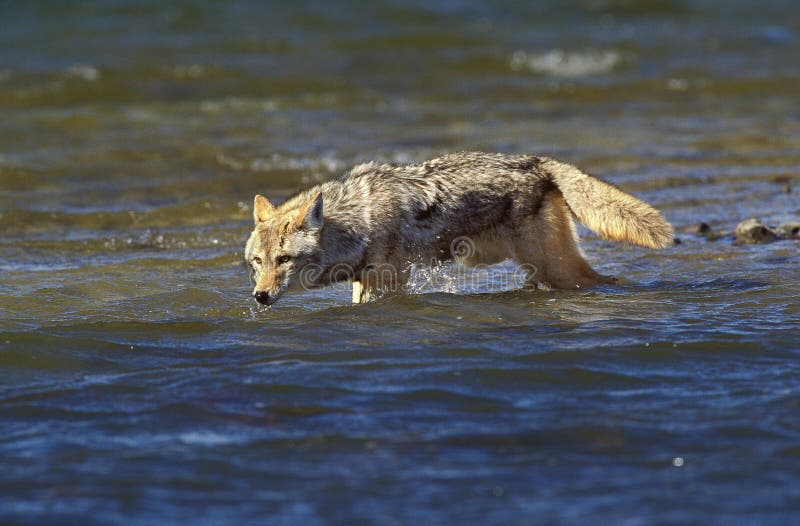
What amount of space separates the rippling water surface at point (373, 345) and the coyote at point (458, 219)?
0.28 meters

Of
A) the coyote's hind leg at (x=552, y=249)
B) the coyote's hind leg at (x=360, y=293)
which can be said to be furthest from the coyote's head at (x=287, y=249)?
the coyote's hind leg at (x=552, y=249)

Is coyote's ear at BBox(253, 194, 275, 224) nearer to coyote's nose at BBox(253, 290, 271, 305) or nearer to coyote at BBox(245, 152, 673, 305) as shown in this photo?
coyote at BBox(245, 152, 673, 305)

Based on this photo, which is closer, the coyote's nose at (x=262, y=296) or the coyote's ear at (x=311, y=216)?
the coyote's nose at (x=262, y=296)

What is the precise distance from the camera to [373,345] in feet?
22.2

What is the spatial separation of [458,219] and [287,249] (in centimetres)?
138

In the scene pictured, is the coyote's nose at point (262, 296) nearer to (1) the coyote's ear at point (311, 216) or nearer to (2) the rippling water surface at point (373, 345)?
(2) the rippling water surface at point (373, 345)

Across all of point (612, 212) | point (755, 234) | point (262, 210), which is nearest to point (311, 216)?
point (262, 210)

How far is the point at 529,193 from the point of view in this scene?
816 cm

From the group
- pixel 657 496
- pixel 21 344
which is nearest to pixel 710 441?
pixel 657 496

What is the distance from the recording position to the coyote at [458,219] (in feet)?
25.3

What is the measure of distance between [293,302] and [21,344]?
209 cm

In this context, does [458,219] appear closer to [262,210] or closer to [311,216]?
[311,216]

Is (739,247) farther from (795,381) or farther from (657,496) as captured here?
(657,496)

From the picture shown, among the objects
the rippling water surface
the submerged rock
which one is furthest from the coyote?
the submerged rock
